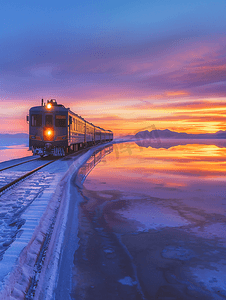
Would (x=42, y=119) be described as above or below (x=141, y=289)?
above

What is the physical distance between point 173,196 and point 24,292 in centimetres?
563

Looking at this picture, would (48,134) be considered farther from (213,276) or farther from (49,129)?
(213,276)

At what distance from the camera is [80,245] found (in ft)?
13.7

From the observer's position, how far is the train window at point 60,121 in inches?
766

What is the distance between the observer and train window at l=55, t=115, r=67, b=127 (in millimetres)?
19453

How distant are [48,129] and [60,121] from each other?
115 cm

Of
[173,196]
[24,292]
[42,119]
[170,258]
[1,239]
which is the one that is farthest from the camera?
[42,119]

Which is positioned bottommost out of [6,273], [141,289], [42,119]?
[141,289]

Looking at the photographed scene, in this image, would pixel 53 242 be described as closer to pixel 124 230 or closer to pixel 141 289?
pixel 124 230

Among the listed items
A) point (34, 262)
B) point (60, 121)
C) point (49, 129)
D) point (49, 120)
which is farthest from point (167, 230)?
point (49, 120)

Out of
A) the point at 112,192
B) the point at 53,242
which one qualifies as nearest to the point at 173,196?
the point at 112,192

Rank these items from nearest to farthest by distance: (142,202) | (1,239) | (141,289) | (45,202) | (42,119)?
(141,289) < (1,239) < (45,202) < (142,202) < (42,119)

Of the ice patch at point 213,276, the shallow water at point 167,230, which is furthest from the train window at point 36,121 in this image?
the ice patch at point 213,276

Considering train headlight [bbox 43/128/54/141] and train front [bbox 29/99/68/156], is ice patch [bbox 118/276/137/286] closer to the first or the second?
train front [bbox 29/99/68/156]
